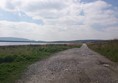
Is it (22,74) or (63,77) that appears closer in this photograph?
(63,77)

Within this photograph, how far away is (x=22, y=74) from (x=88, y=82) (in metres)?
4.32

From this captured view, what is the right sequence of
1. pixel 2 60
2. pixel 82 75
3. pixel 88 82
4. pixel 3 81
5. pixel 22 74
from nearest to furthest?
pixel 88 82 < pixel 3 81 < pixel 82 75 < pixel 22 74 < pixel 2 60

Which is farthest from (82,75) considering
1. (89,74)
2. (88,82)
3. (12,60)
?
(12,60)

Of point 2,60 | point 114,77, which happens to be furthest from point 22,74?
point 2,60

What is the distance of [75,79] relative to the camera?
452 inches

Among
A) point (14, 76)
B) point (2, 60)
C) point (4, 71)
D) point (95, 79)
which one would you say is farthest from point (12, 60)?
point (95, 79)

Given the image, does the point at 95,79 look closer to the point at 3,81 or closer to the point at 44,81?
the point at 44,81

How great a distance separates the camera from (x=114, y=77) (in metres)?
12.1

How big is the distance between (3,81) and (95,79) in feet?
14.9

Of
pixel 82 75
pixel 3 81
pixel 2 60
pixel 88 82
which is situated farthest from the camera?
pixel 2 60

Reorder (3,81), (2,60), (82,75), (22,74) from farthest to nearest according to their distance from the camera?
(2,60)
(22,74)
(82,75)
(3,81)

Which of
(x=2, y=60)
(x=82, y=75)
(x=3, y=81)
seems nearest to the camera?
(x=3, y=81)

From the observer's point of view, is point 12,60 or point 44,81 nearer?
point 44,81

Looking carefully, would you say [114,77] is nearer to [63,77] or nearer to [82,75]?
[82,75]
